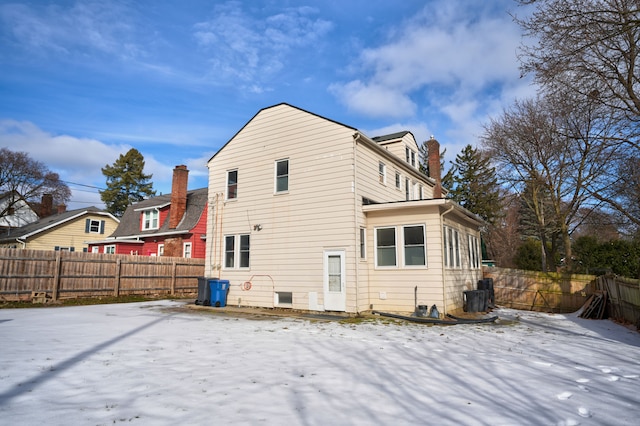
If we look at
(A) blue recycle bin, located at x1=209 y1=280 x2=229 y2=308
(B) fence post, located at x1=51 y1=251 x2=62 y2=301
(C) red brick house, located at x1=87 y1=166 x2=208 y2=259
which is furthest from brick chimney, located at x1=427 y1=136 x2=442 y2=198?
(B) fence post, located at x1=51 y1=251 x2=62 y2=301

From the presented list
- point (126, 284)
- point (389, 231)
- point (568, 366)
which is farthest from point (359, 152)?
point (126, 284)

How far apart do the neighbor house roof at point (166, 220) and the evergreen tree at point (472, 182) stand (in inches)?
1000

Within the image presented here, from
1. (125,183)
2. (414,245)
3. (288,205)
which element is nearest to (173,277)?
(288,205)

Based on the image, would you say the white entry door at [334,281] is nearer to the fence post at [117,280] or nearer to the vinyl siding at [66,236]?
the fence post at [117,280]

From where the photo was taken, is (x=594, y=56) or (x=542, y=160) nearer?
(x=594, y=56)

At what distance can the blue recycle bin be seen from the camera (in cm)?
1459

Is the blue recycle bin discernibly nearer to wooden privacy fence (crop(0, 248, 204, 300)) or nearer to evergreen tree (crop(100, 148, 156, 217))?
wooden privacy fence (crop(0, 248, 204, 300))

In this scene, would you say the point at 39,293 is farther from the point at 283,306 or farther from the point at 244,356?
the point at 244,356

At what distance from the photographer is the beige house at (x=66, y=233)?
31.1 m

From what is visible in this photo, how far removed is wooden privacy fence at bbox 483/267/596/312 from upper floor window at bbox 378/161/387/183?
7.37 m

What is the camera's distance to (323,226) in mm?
13023

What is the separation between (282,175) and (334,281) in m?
4.66

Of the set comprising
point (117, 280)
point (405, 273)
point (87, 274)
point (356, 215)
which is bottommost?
point (117, 280)

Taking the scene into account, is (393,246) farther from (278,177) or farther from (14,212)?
(14,212)
